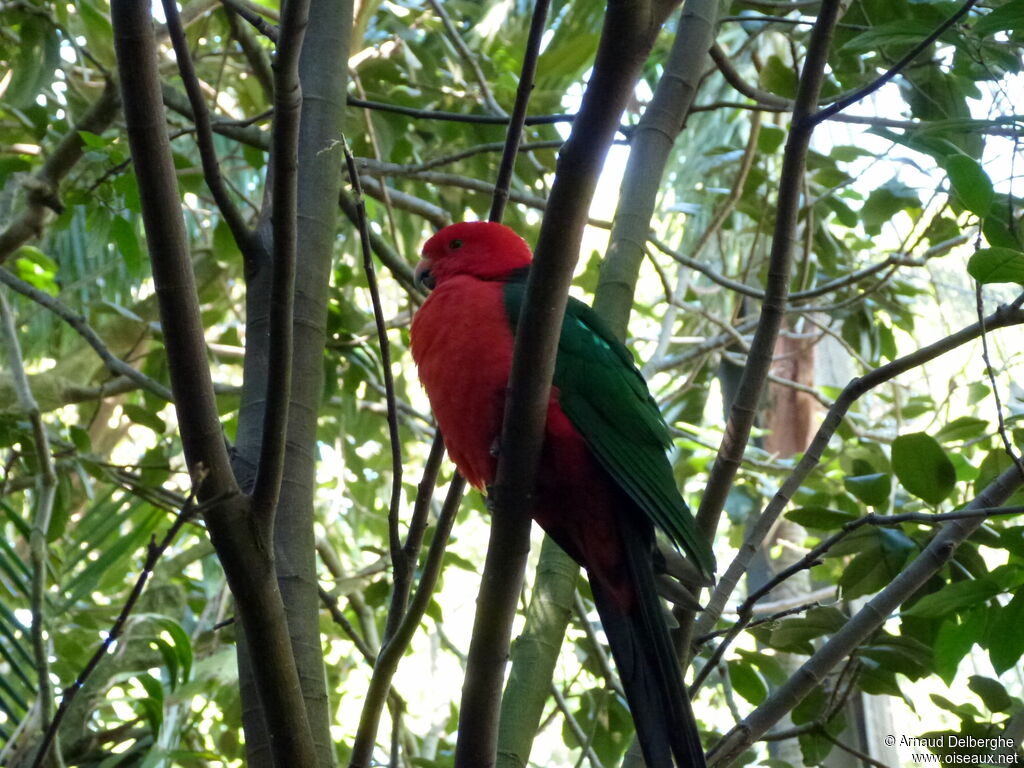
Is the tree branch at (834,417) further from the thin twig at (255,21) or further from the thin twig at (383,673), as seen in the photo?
the thin twig at (255,21)

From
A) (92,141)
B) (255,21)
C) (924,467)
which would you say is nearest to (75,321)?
(92,141)

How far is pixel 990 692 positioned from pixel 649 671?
1.06 m

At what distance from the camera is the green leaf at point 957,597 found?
6.92 ft

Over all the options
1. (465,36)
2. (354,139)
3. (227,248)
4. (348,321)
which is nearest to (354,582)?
(348,321)

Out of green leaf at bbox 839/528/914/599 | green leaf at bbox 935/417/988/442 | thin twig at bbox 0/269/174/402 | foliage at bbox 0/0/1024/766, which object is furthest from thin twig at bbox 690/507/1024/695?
thin twig at bbox 0/269/174/402

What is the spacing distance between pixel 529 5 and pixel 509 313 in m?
3.01

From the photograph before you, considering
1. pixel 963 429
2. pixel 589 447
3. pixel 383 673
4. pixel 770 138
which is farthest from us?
pixel 770 138

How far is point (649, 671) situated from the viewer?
6.30 feet

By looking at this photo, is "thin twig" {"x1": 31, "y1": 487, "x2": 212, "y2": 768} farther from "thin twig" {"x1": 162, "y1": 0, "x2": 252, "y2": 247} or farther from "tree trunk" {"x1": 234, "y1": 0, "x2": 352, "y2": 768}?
"thin twig" {"x1": 162, "y1": 0, "x2": 252, "y2": 247}

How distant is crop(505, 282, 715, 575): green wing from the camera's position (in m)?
2.07

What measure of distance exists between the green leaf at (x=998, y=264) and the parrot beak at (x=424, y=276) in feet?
5.05

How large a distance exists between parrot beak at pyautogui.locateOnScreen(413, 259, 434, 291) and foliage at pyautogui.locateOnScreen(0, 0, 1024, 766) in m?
0.04

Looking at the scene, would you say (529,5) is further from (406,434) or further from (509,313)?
(509,313)

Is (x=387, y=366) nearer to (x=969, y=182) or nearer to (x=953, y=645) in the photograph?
(x=969, y=182)
